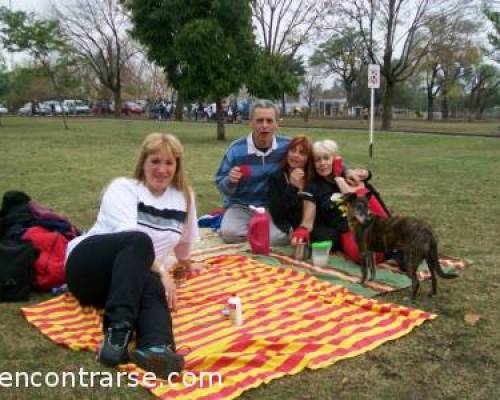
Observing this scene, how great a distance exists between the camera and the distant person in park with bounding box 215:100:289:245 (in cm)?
588

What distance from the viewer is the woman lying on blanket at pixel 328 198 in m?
5.50

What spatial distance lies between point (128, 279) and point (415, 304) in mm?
2285

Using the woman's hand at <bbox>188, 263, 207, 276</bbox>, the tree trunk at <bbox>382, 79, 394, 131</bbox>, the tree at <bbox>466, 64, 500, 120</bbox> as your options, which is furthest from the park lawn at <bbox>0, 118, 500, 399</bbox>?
the tree at <bbox>466, 64, 500, 120</bbox>

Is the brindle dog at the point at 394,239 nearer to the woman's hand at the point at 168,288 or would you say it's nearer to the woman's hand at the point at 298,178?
the woman's hand at the point at 298,178

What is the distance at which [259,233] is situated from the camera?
568 cm

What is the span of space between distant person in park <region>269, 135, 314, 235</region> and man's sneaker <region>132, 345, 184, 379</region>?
2.80 metres

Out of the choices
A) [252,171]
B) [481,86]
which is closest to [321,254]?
[252,171]

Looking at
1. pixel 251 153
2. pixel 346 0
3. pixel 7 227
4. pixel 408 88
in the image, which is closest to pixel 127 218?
pixel 7 227

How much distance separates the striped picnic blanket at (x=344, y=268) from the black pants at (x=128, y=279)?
1.90 metres

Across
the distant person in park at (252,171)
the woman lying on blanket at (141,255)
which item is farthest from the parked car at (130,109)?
the woman lying on blanket at (141,255)

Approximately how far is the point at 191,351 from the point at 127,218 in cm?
92

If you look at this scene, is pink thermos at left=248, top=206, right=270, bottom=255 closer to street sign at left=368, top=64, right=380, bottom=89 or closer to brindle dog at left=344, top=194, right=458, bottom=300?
brindle dog at left=344, top=194, right=458, bottom=300

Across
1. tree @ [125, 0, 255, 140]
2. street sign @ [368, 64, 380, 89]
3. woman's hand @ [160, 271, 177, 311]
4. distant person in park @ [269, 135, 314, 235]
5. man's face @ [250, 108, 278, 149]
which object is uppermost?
tree @ [125, 0, 255, 140]

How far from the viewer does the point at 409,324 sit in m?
3.91
